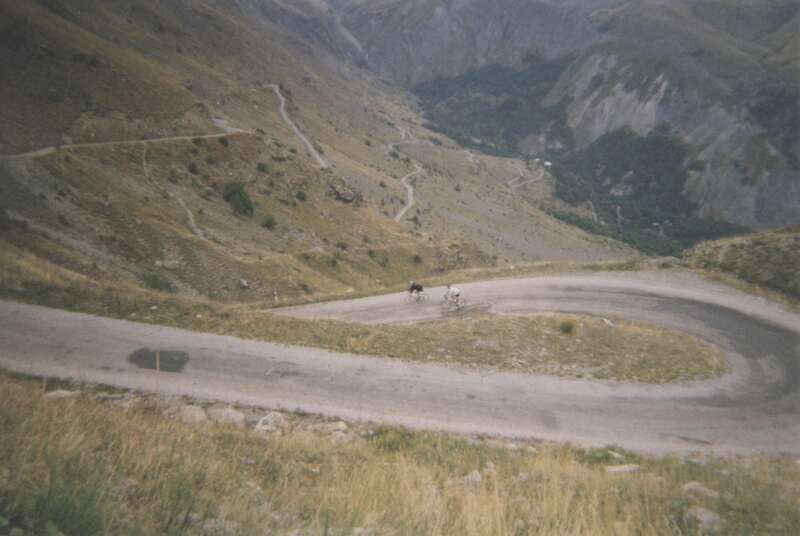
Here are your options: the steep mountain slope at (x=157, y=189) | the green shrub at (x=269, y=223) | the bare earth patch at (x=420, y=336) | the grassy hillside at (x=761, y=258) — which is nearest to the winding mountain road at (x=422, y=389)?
the bare earth patch at (x=420, y=336)

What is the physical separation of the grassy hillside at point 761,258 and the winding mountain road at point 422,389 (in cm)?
900

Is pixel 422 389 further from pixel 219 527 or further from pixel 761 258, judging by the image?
pixel 761 258

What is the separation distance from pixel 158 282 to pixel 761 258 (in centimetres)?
3258

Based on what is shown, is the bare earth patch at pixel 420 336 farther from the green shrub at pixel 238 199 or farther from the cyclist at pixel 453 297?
the green shrub at pixel 238 199

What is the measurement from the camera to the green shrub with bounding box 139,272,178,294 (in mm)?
23062

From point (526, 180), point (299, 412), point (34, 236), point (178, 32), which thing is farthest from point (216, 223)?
point (526, 180)

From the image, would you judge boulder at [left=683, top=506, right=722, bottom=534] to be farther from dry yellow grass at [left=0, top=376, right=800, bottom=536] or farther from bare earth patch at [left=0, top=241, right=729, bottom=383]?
bare earth patch at [left=0, top=241, right=729, bottom=383]

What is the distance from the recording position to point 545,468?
7.14 metres

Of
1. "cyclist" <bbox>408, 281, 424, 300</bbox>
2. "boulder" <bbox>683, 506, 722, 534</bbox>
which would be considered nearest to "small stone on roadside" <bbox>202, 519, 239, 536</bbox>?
"boulder" <bbox>683, 506, 722, 534</bbox>

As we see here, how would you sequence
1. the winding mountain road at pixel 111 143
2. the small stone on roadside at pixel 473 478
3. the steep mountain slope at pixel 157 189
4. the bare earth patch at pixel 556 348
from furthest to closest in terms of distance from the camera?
the winding mountain road at pixel 111 143, the steep mountain slope at pixel 157 189, the bare earth patch at pixel 556 348, the small stone on roadside at pixel 473 478

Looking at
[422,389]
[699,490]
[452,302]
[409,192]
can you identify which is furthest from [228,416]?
[409,192]

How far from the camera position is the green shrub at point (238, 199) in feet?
119

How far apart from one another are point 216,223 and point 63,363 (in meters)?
24.5

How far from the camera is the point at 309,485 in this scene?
536 cm
